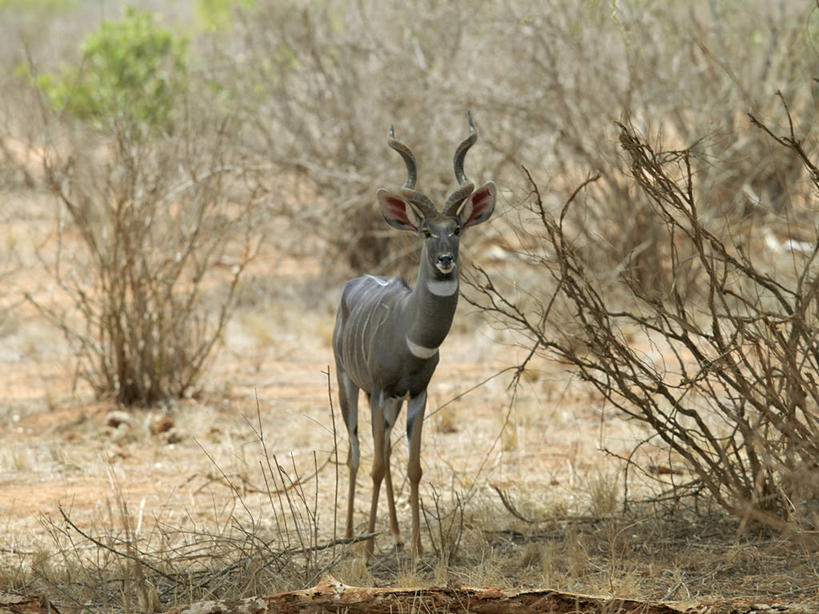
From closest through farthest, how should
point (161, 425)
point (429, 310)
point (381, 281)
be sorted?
point (429, 310) → point (381, 281) → point (161, 425)

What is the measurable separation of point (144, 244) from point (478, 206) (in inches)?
164

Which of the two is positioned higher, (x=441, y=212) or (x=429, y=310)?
(x=441, y=212)

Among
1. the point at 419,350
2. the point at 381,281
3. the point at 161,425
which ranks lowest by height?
the point at 419,350

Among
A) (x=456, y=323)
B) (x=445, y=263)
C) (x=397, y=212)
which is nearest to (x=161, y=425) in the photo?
(x=397, y=212)

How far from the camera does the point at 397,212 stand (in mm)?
4625

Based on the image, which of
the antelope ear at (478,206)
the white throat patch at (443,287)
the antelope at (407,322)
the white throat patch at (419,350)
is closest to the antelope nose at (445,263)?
the antelope at (407,322)

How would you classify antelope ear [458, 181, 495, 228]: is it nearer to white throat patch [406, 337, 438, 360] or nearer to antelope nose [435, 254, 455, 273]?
antelope nose [435, 254, 455, 273]

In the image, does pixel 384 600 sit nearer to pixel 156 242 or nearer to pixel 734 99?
pixel 156 242

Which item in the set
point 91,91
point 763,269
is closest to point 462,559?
point 763,269

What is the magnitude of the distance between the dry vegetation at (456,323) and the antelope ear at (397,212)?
453mm

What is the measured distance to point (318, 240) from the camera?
14.4 meters

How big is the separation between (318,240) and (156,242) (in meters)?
6.26

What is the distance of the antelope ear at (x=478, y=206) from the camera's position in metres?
4.56

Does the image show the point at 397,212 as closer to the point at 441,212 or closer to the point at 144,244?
the point at 441,212
